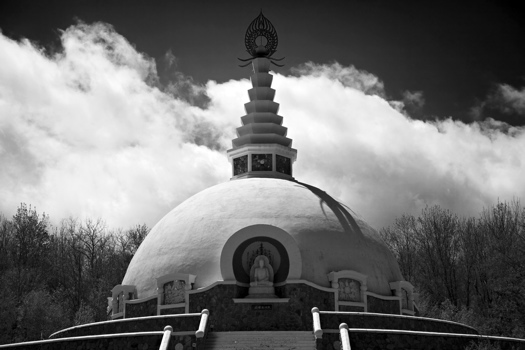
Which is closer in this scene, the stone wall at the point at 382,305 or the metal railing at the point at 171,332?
the metal railing at the point at 171,332

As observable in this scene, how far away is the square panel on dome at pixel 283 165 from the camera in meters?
34.2

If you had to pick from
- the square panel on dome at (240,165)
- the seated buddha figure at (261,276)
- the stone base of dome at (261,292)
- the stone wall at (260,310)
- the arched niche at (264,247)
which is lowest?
the stone wall at (260,310)

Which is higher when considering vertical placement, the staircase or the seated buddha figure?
the seated buddha figure

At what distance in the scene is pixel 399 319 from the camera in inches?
1014

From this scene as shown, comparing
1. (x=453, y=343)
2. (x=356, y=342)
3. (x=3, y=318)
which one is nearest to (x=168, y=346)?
(x=356, y=342)

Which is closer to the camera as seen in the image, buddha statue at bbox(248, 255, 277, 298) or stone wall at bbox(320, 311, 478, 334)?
stone wall at bbox(320, 311, 478, 334)

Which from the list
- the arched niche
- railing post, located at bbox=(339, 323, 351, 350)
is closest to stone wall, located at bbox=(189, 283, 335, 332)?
the arched niche

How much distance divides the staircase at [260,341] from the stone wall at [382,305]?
18.2 feet

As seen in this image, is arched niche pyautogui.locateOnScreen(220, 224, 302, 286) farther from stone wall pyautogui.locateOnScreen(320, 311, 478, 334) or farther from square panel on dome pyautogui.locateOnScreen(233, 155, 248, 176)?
square panel on dome pyautogui.locateOnScreen(233, 155, 248, 176)

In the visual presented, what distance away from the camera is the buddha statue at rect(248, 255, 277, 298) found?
1060 inches

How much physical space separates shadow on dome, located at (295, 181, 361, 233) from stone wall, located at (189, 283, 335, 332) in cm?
424

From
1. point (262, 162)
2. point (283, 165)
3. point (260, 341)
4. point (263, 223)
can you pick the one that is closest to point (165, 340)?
point (260, 341)

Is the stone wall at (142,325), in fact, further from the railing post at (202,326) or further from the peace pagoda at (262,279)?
the railing post at (202,326)

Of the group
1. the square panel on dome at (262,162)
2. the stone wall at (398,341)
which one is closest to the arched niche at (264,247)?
the stone wall at (398,341)
